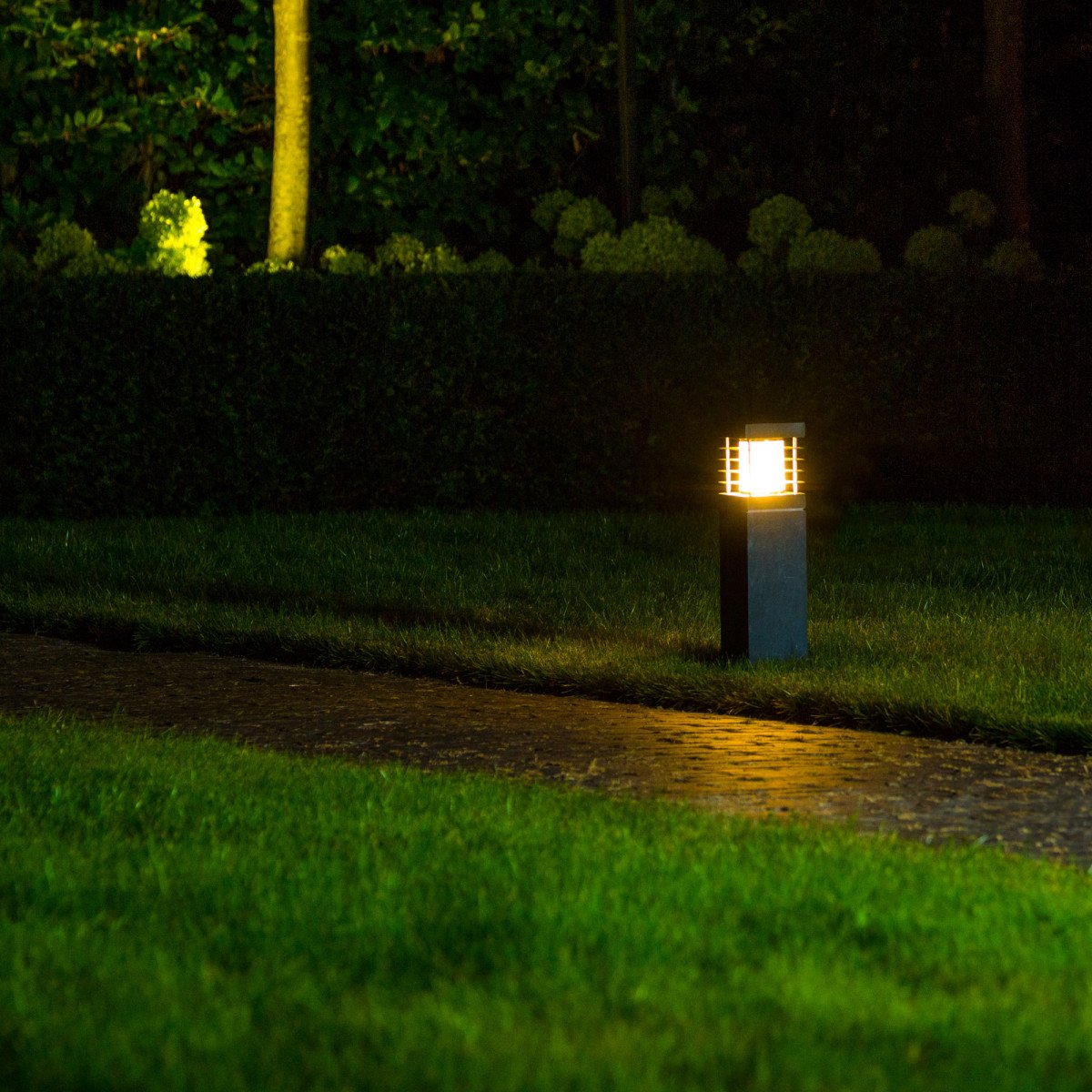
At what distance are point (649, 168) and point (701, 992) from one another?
2488 centimetres

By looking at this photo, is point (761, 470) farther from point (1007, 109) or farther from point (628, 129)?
point (1007, 109)

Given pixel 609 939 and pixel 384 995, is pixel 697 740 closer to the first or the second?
pixel 609 939

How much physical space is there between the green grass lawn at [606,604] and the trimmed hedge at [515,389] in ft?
3.05

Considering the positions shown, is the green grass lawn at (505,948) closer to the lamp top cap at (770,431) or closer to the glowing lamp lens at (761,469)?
the glowing lamp lens at (761,469)

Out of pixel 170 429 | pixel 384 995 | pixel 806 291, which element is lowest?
pixel 384 995

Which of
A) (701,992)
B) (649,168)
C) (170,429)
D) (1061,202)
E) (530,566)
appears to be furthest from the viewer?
(1061,202)

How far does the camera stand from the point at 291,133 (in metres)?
21.9

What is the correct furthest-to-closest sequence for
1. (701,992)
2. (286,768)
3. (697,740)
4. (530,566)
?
(530,566), (697,740), (286,768), (701,992)

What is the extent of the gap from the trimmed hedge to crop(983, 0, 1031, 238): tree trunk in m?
7.22

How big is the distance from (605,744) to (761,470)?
7.86 ft

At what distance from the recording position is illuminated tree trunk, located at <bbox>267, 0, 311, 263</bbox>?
2175cm

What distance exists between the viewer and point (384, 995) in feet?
15.9

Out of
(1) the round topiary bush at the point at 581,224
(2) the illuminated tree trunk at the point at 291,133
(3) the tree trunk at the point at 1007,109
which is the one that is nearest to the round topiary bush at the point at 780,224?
(1) the round topiary bush at the point at 581,224

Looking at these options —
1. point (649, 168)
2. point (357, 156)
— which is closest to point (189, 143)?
point (357, 156)
